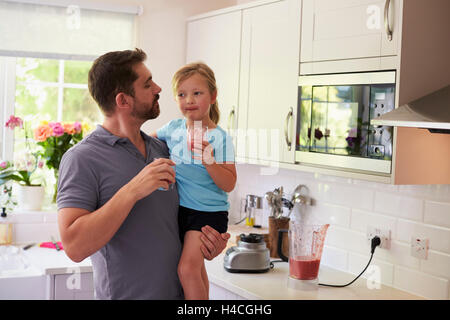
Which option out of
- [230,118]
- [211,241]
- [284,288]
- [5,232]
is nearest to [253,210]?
[230,118]

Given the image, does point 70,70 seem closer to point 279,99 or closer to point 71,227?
point 279,99

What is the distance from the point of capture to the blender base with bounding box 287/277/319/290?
2537 mm

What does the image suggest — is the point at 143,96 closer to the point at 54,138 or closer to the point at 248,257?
the point at 248,257

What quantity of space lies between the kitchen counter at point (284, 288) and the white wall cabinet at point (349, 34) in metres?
0.96

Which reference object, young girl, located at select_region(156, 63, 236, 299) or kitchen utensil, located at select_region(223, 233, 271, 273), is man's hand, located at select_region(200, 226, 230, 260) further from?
kitchen utensil, located at select_region(223, 233, 271, 273)

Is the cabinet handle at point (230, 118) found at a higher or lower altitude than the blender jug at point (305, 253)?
higher

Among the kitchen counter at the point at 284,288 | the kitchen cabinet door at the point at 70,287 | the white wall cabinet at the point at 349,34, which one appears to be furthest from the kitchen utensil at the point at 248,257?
the white wall cabinet at the point at 349,34

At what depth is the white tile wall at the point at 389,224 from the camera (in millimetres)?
2400

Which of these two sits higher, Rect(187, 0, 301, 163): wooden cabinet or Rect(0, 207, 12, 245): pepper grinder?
Rect(187, 0, 301, 163): wooden cabinet

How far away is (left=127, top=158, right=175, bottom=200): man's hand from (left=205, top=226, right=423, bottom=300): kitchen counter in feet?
3.25

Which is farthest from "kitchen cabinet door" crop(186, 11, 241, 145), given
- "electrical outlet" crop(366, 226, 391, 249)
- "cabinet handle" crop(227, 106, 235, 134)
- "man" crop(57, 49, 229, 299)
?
"man" crop(57, 49, 229, 299)

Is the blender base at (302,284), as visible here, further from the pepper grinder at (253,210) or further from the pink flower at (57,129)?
the pink flower at (57,129)

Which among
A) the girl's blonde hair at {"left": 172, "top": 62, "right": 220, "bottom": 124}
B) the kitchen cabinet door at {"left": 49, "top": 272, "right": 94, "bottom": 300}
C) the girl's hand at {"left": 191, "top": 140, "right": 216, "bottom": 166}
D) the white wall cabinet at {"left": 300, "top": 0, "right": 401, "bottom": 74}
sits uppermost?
the white wall cabinet at {"left": 300, "top": 0, "right": 401, "bottom": 74}

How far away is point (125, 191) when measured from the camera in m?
1.56
